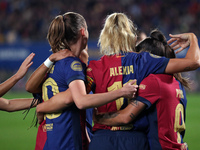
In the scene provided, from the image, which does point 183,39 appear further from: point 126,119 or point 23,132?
point 23,132

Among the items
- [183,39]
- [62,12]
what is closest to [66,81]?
[183,39]

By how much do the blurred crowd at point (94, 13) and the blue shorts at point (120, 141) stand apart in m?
15.8

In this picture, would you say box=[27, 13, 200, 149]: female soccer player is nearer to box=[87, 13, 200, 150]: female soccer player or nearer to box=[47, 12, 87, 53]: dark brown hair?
box=[87, 13, 200, 150]: female soccer player

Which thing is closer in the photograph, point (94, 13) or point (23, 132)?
point (23, 132)

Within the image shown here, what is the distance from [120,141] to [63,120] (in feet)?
1.80

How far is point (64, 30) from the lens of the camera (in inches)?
117

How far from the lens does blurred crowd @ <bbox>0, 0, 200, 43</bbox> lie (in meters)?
18.9

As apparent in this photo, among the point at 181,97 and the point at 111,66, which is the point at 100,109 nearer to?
the point at 111,66

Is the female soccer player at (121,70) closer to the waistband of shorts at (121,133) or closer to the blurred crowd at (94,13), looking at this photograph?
the waistband of shorts at (121,133)

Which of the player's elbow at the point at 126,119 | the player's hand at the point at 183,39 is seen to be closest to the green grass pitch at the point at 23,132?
the player's elbow at the point at 126,119

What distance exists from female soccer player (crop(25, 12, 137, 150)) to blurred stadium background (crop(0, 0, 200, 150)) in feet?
45.4

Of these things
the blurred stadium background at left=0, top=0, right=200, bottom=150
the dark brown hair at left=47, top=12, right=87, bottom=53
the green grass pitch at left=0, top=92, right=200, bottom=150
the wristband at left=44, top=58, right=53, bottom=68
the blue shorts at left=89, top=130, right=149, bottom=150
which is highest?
the blurred stadium background at left=0, top=0, right=200, bottom=150

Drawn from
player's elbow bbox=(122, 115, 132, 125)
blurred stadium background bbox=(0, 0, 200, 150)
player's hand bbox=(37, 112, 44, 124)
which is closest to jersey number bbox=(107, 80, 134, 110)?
player's elbow bbox=(122, 115, 132, 125)

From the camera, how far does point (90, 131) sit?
3248mm
